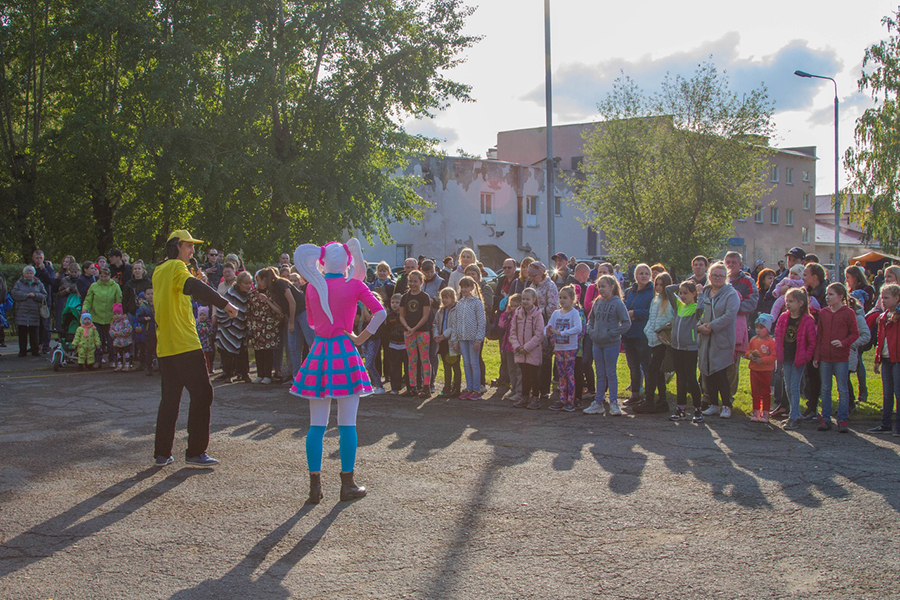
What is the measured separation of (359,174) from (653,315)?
16252 mm

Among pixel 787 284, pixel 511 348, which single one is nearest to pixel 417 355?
pixel 511 348

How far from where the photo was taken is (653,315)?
33.3 ft

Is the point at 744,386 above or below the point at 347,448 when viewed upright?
below

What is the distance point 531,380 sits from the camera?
1083 cm

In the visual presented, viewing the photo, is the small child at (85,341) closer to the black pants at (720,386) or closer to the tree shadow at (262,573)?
the tree shadow at (262,573)

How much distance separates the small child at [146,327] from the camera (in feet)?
44.2

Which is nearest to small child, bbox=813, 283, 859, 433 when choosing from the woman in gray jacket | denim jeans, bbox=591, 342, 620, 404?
the woman in gray jacket

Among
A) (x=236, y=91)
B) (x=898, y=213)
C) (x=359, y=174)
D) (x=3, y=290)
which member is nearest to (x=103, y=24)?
(x=236, y=91)

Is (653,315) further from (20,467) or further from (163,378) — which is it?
(20,467)

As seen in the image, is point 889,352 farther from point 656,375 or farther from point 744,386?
point 744,386

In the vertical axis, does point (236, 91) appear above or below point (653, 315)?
above

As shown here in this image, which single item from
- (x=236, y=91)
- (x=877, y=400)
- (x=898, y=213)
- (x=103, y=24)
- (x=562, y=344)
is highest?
(x=103, y=24)

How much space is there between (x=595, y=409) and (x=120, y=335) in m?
8.71

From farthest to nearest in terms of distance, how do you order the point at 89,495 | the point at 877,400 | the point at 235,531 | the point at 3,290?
the point at 3,290, the point at 877,400, the point at 89,495, the point at 235,531
